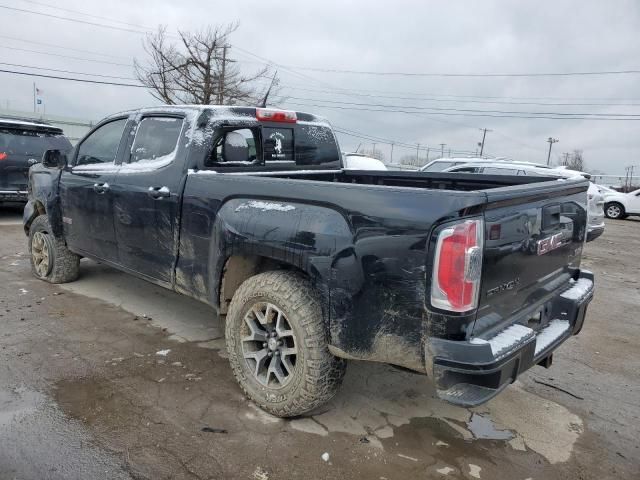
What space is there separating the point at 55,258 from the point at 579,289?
5.15 meters

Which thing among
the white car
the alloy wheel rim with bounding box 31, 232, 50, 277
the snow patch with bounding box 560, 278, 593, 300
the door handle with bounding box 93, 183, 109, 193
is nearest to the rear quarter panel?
the snow patch with bounding box 560, 278, 593, 300

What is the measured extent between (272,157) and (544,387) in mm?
2850

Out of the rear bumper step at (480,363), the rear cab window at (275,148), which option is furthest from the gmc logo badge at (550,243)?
the rear cab window at (275,148)

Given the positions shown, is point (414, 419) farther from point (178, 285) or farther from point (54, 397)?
point (54, 397)

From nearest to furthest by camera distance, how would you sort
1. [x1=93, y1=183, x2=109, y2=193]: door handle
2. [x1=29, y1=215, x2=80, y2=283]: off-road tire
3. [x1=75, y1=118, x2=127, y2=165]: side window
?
[x1=93, y1=183, x2=109, y2=193]: door handle < [x1=75, y1=118, x2=127, y2=165]: side window < [x1=29, y1=215, x2=80, y2=283]: off-road tire

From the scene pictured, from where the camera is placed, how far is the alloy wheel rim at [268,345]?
118 inches

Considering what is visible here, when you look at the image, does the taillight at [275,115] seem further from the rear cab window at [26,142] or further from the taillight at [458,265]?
the rear cab window at [26,142]

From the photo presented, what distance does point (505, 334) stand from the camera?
257 cm

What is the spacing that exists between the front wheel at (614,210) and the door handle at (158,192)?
2053cm

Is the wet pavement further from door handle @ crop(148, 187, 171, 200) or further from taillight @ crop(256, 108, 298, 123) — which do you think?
taillight @ crop(256, 108, 298, 123)

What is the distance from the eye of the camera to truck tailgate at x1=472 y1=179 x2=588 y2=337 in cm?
242

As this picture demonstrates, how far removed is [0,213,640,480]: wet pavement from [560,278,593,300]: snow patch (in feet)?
2.69

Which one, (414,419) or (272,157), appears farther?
(272,157)

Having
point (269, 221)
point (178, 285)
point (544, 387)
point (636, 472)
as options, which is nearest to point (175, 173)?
point (178, 285)
